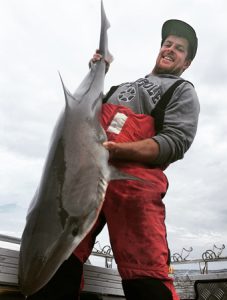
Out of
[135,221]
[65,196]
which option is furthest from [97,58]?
[65,196]

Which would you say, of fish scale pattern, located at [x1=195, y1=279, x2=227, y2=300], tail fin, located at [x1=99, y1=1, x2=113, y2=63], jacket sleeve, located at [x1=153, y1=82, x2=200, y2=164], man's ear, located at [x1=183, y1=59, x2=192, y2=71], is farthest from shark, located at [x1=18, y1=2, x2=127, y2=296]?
fish scale pattern, located at [x1=195, y1=279, x2=227, y2=300]

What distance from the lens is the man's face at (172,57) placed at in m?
3.45

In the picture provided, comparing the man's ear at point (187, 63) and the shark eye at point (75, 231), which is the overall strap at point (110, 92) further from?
the shark eye at point (75, 231)

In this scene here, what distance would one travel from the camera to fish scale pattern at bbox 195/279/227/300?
420 cm

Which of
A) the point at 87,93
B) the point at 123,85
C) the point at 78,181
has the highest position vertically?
the point at 123,85

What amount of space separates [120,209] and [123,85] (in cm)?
125

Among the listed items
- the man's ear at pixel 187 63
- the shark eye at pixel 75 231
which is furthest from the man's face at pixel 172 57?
the shark eye at pixel 75 231

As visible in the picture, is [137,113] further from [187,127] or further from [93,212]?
[93,212]

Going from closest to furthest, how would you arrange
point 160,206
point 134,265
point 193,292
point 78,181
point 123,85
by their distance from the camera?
point 78,181 < point 134,265 < point 160,206 < point 123,85 < point 193,292

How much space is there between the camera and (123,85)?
10.8 feet

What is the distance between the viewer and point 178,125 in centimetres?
272

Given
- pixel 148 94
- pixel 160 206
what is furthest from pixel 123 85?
pixel 160 206

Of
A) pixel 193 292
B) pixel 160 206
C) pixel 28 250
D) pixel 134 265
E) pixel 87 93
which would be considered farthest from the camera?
pixel 193 292

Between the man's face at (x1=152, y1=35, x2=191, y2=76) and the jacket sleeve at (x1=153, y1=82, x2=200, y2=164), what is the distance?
499 mm
